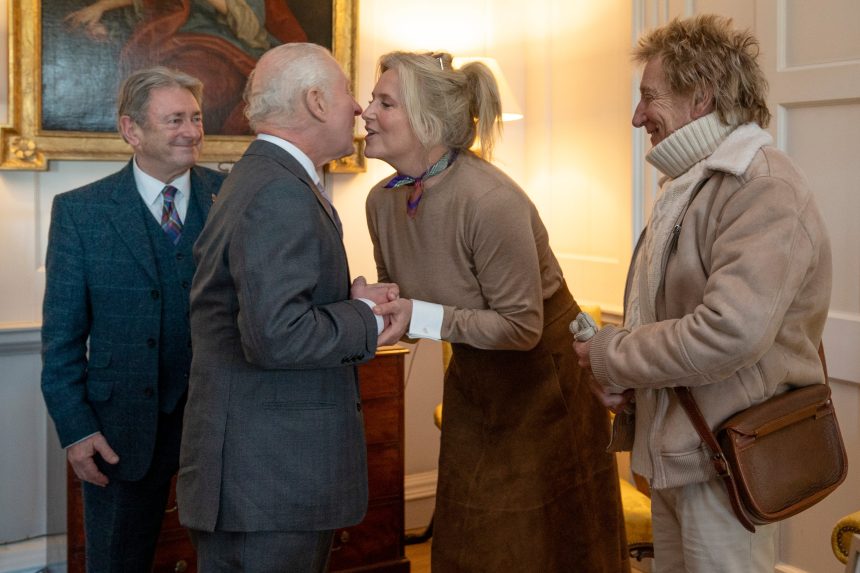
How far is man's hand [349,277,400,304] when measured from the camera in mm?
2092

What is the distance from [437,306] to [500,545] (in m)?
0.67

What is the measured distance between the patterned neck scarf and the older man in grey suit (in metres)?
0.44

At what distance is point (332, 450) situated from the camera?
1.91 meters

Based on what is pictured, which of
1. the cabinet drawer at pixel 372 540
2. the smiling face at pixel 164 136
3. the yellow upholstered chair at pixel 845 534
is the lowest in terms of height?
the cabinet drawer at pixel 372 540

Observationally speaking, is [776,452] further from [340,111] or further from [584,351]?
[340,111]

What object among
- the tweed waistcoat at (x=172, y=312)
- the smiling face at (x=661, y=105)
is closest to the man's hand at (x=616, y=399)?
the smiling face at (x=661, y=105)

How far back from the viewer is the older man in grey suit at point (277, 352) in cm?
179

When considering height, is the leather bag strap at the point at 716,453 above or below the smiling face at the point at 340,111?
below

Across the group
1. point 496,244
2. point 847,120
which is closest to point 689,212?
point 496,244

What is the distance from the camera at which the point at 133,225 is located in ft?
8.12

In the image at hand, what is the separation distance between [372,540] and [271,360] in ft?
6.21

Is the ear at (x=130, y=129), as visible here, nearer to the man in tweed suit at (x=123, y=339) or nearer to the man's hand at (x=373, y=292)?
the man in tweed suit at (x=123, y=339)

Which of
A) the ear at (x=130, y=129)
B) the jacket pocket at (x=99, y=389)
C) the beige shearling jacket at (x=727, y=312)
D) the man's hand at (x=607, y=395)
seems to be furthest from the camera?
the ear at (x=130, y=129)

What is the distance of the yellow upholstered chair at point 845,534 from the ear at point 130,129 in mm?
2190
